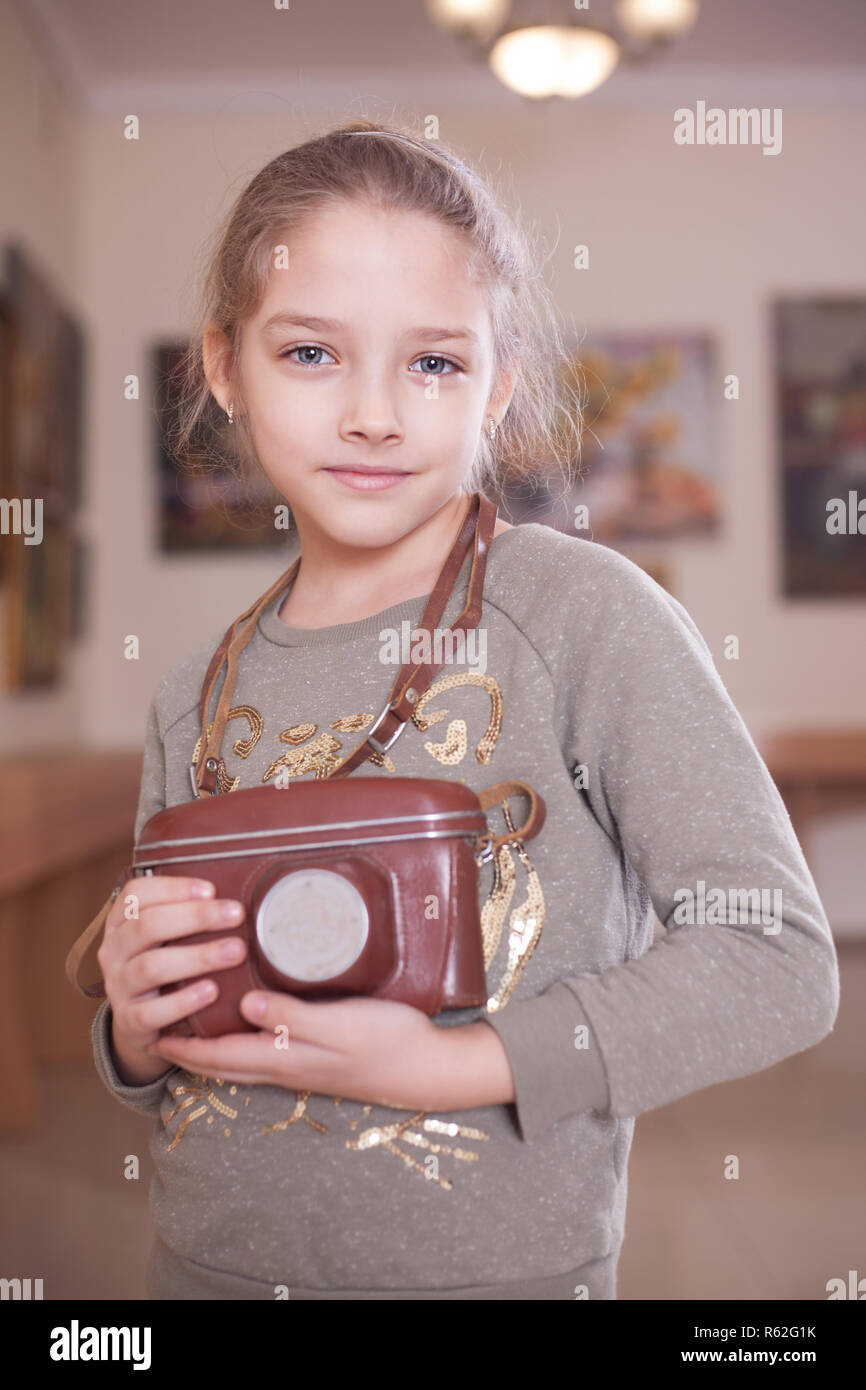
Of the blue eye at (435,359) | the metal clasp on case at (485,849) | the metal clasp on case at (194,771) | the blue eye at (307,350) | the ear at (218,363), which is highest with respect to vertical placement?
the ear at (218,363)

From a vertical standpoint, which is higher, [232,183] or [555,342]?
[232,183]

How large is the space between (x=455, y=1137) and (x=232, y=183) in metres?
0.93

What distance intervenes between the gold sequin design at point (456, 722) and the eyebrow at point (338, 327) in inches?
9.5

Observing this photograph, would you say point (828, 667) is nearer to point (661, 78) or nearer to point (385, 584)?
point (661, 78)

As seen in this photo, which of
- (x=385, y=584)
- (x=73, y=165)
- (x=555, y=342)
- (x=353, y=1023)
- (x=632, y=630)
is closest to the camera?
(x=353, y=1023)

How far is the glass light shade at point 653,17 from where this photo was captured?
12.0ft

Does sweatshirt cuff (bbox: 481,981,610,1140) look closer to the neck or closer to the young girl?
the young girl

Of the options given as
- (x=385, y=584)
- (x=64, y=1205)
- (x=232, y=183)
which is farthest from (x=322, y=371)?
(x=64, y=1205)

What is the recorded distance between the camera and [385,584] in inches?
40.4

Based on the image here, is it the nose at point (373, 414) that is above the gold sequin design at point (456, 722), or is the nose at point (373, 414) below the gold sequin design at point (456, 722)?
above

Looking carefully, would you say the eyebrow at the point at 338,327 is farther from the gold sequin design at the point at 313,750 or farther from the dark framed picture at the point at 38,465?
the dark framed picture at the point at 38,465

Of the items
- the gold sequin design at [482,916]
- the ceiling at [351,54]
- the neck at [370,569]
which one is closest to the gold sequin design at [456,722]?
the gold sequin design at [482,916]

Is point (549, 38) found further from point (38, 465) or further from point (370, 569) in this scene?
point (370, 569)
